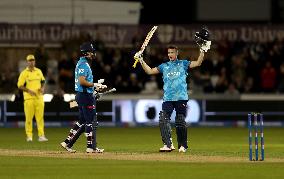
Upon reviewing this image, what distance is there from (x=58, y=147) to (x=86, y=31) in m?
13.5

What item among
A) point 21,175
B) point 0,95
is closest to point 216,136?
point 0,95

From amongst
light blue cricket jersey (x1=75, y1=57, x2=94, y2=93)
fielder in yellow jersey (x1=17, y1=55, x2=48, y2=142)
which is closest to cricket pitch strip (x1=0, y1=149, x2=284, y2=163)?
light blue cricket jersey (x1=75, y1=57, x2=94, y2=93)

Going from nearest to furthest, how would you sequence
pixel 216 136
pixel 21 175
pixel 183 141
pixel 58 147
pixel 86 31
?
pixel 21 175 < pixel 183 141 < pixel 58 147 < pixel 216 136 < pixel 86 31

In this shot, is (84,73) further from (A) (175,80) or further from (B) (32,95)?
(B) (32,95)

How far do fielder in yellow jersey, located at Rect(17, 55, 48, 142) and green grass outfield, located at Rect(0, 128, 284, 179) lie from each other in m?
0.46

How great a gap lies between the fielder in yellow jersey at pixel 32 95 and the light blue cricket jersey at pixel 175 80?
567 centimetres

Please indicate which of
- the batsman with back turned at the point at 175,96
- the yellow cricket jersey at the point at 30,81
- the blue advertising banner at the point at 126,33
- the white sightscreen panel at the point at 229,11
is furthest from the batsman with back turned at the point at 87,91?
the white sightscreen panel at the point at 229,11

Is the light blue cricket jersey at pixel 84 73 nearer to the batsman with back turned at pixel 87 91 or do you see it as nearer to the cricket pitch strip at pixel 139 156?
the batsman with back turned at pixel 87 91

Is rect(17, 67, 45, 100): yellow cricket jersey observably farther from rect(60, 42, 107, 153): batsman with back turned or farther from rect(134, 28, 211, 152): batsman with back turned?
rect(134, 28, 211, 152): batsman with back turned

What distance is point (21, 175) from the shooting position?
17703 mm

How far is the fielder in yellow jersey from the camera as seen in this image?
2762 centimetres

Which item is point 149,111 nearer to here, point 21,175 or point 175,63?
point 175,63

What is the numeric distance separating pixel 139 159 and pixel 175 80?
2.54 m

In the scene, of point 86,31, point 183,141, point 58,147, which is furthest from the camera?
point 86,31
